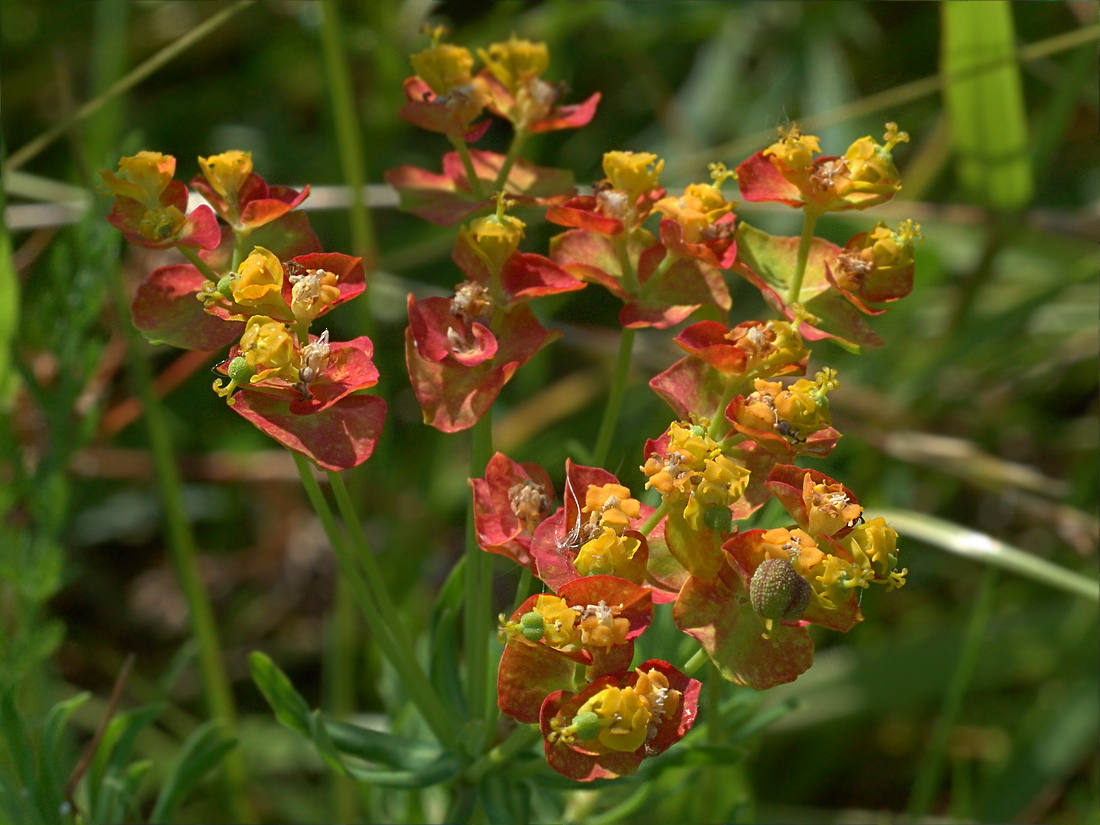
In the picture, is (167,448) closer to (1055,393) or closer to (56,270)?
→ (56,270)

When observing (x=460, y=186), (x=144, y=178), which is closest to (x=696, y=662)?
(x=460, y=186)

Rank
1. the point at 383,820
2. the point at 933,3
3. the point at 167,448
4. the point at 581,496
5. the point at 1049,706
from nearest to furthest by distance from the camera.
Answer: the point at 581,496, the point at 383,820, the point at 167,448, the point at 1049,706, the point at 933,3

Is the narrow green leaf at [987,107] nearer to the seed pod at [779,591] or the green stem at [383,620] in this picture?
the seed pod at [779,591]

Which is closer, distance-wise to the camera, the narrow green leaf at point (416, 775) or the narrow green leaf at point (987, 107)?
the narrow green leaf at point (416, 775)

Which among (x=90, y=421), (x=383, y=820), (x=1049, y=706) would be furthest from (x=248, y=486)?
(x=1049, y=706)

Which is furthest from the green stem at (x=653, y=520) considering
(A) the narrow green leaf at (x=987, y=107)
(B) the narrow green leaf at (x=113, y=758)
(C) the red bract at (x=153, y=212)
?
(A) the narrow green leaf at (x=987, y=107)
